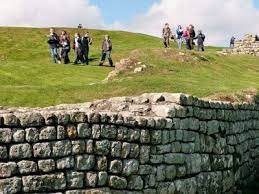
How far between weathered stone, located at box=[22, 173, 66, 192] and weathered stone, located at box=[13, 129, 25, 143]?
0.65 metres

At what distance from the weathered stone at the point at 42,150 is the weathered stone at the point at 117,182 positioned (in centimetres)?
165

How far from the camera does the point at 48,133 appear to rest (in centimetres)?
1053

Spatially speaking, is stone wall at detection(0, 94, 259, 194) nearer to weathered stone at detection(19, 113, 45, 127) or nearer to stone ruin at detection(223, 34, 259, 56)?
weathered stone at detection(19, 113, 45, 127)

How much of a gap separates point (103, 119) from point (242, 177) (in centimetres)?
729

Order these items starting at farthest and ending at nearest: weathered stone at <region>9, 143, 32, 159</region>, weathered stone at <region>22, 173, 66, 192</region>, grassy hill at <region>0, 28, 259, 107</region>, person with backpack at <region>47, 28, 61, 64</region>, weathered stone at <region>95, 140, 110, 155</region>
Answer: person with backpack at <region>47, 28, 61, 64</region> < grassy hill at <region>0, 28, 259, 107</region> < weathered stone at <region>95, 140, 110, 155</region> < weathered stone at <region>22, 173, 66, 192</region> < weathered stone at <region>9, 143, 32, 159</region>

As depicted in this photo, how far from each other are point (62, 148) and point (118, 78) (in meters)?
15.1

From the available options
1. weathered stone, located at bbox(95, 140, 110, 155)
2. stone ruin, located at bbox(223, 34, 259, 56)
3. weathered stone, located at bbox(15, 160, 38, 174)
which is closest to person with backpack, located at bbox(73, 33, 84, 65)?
stone ruin, located at bbox(223, 34, 259, 56)

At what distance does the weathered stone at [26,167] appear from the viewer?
10.2m

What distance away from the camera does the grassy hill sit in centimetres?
2084

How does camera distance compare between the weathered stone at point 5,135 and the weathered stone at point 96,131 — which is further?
the weathered stone at point 96,131

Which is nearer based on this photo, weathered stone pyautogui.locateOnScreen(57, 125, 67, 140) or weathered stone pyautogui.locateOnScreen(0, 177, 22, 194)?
weathered stone pyautogui.locateOnScreen(0, 177, 22, 194)

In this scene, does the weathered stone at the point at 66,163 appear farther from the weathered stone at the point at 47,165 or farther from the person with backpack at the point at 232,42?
the person with backpack at the point at 232,42

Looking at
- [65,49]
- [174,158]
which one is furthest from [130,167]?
[65,49]

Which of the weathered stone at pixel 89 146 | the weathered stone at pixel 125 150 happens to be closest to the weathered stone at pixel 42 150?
the weathered stone at pixel 89 146
